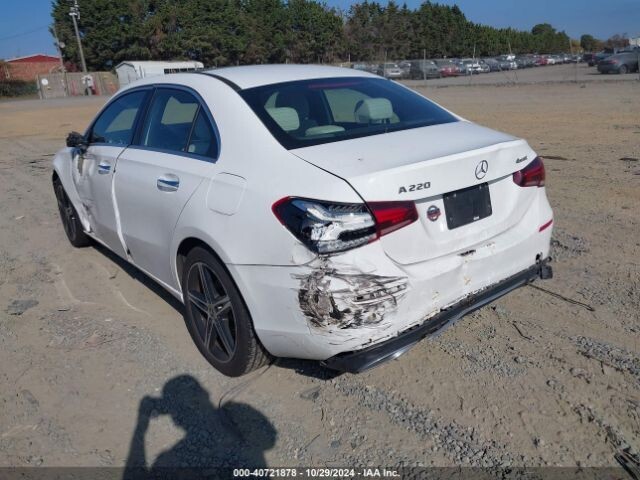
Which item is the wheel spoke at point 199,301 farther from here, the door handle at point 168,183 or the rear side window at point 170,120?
the rear side window at point 170,120

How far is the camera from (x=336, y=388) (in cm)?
315

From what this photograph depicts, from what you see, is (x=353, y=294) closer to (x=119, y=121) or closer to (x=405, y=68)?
(x=119, y=121)

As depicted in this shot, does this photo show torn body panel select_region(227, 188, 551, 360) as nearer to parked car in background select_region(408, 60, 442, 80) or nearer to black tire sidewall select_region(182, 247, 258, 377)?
black tire sidewall select_region(182, 247, 258, 377)

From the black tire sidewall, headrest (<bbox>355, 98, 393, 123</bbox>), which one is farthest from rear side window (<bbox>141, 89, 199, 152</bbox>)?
headrest (<bbox>355, 98, 393, 123</bbox>)

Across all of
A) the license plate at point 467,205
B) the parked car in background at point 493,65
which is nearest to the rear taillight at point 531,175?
the license plate at point 467,205

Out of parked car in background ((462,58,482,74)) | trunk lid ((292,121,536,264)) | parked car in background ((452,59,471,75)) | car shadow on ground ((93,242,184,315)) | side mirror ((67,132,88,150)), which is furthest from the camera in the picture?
parked car in background ((462,58,482,74))

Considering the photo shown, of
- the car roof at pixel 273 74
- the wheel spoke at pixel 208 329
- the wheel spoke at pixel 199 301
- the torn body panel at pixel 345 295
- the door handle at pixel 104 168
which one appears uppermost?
the car roof at pixel 273 74

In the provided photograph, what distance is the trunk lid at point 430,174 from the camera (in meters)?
2.56

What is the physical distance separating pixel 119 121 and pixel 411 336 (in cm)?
312

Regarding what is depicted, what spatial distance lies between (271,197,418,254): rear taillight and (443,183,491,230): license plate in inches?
12.6

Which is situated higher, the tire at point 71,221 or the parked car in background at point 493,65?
the parked car in background at point 493,65

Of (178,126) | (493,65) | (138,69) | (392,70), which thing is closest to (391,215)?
(178,126)

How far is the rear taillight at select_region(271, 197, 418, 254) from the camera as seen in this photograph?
Answer: 2.45m

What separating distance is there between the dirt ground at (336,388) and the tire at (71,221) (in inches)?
33.0
